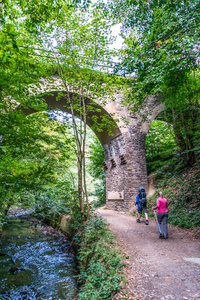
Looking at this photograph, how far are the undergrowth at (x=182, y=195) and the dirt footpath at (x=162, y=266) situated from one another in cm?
84

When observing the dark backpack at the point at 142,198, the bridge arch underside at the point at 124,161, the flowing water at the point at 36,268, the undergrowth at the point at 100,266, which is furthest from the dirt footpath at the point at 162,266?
the bridge arch underside at the point at 124,161

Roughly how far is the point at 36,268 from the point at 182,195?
5.12m

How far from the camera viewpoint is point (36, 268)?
4.68 metres

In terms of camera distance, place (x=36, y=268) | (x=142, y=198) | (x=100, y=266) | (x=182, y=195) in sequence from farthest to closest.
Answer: (x=182, y=195) < (x=142, y=198) < (x=36, y=268) < (x=100, y=266)

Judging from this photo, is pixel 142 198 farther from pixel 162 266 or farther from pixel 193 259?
pixel 162 266

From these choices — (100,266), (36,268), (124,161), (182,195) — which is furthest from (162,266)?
(124,161)

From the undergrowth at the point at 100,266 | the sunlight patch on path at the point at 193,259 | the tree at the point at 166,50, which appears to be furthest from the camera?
the tree at the point at 166,50

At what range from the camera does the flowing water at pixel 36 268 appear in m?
3.55

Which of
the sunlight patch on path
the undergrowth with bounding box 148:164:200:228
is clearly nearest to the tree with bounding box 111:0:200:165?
the undergrowth with bounding box 148:164:200:228

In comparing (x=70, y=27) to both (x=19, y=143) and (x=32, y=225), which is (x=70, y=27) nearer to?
(x=19, y=143)

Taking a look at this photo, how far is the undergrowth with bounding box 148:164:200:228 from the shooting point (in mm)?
5617

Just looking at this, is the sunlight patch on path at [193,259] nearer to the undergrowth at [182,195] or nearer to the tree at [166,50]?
the undergrowth at [182,195]

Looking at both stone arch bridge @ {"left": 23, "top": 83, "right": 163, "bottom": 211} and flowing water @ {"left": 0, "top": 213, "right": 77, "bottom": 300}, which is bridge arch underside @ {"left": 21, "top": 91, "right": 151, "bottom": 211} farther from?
flowing water @ {"left": 0, "top": 213, "right": 77, "bottom": 300}

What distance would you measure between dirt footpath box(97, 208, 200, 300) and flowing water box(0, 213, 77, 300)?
1.40 m
